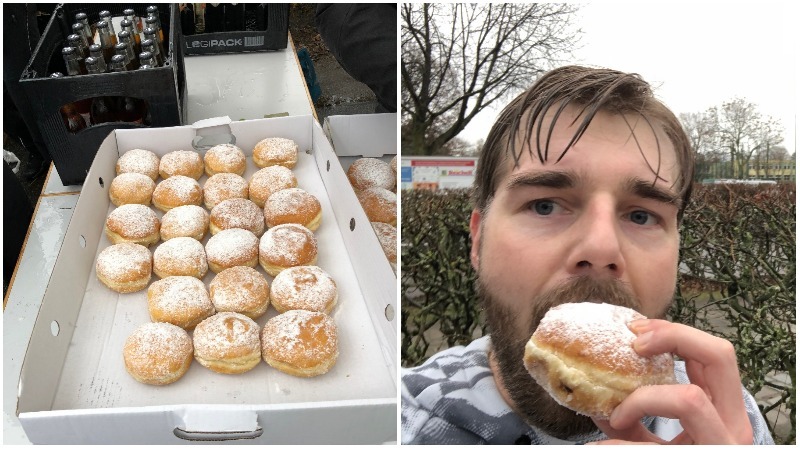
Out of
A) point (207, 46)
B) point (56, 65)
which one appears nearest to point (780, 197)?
point (56, 65)

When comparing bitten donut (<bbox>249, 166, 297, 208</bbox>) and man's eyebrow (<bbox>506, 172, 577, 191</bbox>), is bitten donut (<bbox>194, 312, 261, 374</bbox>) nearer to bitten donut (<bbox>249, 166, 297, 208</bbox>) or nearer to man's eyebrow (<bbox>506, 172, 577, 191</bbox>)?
bitten donut (<bbox>249, 166, 297, 208</bbox>)

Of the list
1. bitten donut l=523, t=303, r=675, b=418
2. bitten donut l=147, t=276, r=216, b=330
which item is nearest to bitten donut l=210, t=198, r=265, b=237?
bitten donut l=147, t=276, r=216, b=330

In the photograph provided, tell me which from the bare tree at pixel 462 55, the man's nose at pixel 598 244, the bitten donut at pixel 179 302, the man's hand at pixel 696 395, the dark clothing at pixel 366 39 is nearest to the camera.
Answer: the man's hand at pixel 696 395

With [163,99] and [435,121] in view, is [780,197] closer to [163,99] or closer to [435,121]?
[435,121]

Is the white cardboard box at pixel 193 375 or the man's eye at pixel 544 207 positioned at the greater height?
the man's eye at pixel 544 207

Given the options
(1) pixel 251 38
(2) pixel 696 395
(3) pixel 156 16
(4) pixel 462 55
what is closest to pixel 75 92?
(3) pixel 156 16

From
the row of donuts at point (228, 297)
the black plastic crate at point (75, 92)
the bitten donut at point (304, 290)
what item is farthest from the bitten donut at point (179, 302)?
the black plastic crate at point (75, 92)

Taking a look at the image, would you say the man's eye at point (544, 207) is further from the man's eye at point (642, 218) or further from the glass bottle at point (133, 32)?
the glass bottle at point (133, 32)
